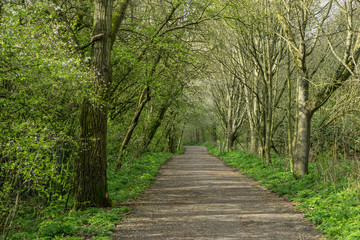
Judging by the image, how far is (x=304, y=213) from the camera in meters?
7.67

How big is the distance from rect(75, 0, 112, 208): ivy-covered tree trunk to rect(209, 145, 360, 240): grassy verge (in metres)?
5.14

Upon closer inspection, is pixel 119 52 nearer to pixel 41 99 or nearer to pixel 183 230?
pixel 41 99

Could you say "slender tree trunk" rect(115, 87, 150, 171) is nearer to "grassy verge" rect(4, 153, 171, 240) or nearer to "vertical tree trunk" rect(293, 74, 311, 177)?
"grassy verge" rect(4, 153, 171, 240)

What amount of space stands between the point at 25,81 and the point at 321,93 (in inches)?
344

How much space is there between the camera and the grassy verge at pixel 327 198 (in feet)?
19.7

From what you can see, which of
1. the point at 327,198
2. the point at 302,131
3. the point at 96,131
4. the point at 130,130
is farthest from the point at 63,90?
the point at 130,130

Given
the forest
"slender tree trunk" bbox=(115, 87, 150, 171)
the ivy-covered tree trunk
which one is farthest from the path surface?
"slender tree trunk" bbox=(115, 87, 150, 171)

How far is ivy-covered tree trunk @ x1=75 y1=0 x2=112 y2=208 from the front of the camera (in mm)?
8180

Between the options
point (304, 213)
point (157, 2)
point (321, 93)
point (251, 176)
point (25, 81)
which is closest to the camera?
point (25, 81)

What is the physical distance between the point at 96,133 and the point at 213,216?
11.7ft

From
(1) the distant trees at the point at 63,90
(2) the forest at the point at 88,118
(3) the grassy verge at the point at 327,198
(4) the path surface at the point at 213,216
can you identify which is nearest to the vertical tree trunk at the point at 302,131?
(2) the forest at the point at 88,118

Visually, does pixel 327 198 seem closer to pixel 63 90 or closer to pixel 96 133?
pixel 96 133

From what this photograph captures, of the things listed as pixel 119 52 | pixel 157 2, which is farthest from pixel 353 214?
pixel 157 2

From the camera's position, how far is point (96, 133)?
828 cm
